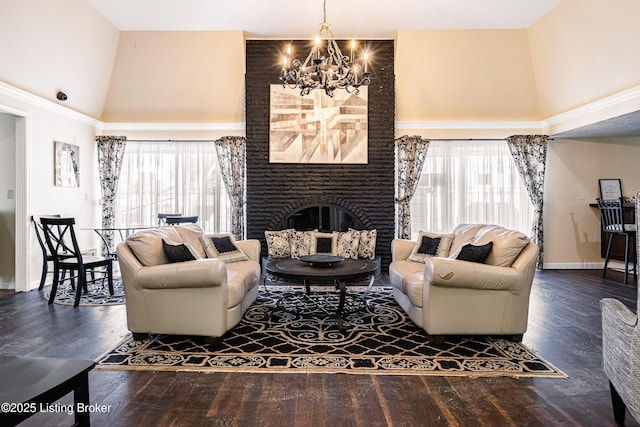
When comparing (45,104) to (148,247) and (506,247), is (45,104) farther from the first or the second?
(506,247)

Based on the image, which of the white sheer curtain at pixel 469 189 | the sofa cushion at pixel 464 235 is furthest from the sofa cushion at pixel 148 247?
the white sheer curtain at pixel 469 189

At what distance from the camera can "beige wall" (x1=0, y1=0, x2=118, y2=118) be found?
430 centimetres

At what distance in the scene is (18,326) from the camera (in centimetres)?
349

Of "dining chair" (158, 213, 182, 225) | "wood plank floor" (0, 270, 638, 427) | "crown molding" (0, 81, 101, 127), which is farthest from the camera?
"dining chair" (158, 213, 182, 225)

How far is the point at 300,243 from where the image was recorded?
19.8 feet

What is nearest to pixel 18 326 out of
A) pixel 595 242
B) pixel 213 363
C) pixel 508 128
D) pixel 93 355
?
pixel 93 355

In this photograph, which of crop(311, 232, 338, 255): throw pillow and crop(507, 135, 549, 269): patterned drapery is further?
crop(507, 135, 549, 269): patterned drapery

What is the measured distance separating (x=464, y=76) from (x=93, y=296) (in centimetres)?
654

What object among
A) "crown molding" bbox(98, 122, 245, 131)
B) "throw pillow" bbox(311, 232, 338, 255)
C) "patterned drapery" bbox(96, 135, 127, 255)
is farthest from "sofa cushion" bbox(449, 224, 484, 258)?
"patterned drapery" bbox(96, 135, 127, 255)

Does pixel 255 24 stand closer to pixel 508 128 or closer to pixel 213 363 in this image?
pixel 508 128

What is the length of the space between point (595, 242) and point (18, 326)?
28.2 ft

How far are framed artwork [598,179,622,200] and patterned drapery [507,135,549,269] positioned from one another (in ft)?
3.84

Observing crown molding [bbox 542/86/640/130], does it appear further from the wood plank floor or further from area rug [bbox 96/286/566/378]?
area rug [bbox 96/286/566/378]

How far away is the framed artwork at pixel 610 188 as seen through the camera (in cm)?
663
